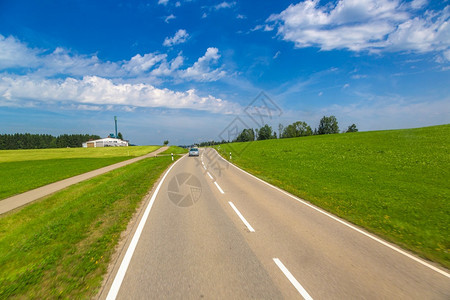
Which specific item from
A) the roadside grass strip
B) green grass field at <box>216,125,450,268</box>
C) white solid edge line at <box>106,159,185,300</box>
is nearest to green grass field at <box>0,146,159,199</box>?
the roadside grass strip

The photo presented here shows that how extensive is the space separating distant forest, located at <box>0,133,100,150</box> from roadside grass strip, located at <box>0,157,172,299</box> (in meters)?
160

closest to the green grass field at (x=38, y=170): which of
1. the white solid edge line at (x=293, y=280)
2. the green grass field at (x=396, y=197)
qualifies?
the white solid edge line at (x=293, y=280)

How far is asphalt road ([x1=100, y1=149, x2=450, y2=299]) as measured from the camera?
3.59 meters

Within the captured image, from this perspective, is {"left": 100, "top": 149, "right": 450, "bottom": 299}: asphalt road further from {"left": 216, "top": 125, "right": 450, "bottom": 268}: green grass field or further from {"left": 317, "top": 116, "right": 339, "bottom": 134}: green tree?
{"left": 317, "top": 116, "right": 339, "bottom": 134}: green tree

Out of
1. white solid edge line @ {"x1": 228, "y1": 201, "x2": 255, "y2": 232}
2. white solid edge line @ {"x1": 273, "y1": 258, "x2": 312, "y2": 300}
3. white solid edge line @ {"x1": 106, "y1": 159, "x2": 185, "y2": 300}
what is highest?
white solid edge line @ {"x1": 106, "y1": 159, "x2": 185, "y2": 300}

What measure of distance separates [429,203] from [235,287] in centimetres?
1093

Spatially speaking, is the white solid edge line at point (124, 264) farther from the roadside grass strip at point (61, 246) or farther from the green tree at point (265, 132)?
the green tree at point (265, 132)

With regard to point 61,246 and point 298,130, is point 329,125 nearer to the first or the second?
point 298,130

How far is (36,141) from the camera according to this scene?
127375mm

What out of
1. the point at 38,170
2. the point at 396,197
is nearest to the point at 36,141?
the point at 38,170

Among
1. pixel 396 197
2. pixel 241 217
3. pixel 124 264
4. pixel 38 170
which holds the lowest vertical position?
pixel 396 197

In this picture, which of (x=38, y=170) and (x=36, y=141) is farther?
(x=36, y=141)

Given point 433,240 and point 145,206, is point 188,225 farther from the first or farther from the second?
point 433,240

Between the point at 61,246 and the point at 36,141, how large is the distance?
172393mm
